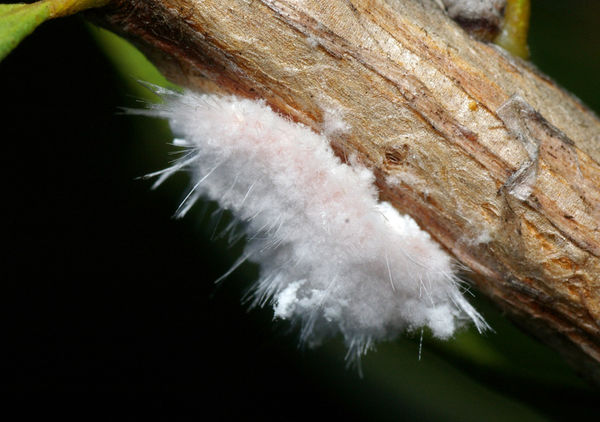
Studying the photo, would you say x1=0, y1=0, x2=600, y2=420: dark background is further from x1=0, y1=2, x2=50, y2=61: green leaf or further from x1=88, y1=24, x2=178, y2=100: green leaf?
x1=0, y1=2, x2=50, y2=61: green leaf

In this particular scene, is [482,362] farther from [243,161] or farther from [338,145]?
[243,161]

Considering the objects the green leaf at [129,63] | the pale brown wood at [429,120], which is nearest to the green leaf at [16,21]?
the pale brown wood at [429,120]

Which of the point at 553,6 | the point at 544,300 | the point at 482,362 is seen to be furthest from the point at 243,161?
the point at 553,6

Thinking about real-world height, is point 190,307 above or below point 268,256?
below

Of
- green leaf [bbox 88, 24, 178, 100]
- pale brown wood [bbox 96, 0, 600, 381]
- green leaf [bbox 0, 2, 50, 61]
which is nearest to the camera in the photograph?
green leaf [bbox 0, 2, 50, 61]

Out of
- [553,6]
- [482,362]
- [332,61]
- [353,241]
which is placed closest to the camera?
[332,61]

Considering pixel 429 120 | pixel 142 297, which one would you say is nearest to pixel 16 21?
pixel 429 120

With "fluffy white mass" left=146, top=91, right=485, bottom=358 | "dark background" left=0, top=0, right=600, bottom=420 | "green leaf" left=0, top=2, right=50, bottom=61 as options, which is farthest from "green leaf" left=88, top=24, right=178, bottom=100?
"green leaf" left=0, top=2, right=50, bottom=61
